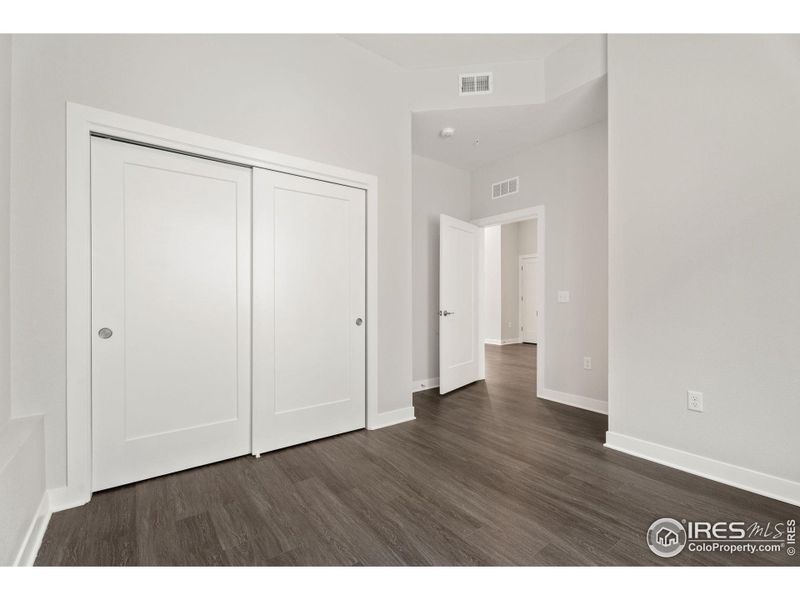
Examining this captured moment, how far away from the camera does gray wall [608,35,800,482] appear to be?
6.12 ft

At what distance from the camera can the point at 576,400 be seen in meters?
3.50

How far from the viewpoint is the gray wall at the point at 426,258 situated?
4086 mm

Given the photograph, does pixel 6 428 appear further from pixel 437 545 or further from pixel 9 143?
pixel 437 545

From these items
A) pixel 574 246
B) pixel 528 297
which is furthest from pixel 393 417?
pixel 528 297

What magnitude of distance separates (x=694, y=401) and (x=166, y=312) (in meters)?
3.25

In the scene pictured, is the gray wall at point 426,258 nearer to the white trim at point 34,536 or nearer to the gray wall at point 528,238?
the white trim at point 34,536

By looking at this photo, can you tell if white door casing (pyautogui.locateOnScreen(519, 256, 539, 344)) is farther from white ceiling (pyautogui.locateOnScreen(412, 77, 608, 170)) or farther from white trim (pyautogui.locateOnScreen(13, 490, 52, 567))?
white trim (pyautogui.locateOnScreen(13, 490, 52, 567))

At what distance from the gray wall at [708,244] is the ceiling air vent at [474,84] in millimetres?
928

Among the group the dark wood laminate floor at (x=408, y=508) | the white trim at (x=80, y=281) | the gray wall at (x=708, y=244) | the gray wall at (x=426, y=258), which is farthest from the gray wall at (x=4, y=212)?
the gray wall at (x=708, y=244)

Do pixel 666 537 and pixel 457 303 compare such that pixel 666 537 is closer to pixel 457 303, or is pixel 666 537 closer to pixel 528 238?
pixel 457 303

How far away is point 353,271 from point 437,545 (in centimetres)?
190

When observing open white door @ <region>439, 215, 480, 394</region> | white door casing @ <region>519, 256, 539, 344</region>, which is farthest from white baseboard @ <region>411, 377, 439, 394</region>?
white door casing @ <region>519, 256, 539, 344</region>

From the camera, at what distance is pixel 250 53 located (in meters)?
2.30
